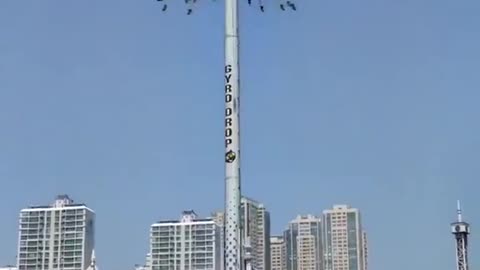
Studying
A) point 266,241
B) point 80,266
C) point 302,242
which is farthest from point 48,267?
point 302,242

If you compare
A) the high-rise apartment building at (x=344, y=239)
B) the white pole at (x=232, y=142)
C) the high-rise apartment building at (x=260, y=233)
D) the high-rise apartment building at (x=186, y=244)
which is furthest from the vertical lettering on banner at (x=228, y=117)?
the high-rise apartment building at (x=344, y=239)

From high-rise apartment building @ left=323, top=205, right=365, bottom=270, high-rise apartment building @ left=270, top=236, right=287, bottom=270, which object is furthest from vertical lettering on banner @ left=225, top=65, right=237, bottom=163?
high-rise apartment building @ left=270, top=236, right=287, bottom=270

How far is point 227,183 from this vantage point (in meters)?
23.2

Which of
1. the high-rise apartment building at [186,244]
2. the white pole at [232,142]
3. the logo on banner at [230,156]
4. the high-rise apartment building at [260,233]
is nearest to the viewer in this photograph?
the white pole at [232,142]

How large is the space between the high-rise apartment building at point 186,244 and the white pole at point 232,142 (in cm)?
7702

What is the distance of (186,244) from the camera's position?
333ft

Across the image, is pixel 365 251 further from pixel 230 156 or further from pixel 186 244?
pixel 230 156

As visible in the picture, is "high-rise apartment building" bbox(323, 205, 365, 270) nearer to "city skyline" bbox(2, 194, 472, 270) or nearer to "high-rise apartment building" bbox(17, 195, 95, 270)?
"city skyline" bbox(2, 194, 472, 270)

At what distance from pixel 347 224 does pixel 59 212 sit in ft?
113

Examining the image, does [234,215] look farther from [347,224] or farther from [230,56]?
[347,224]

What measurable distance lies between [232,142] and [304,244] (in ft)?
303

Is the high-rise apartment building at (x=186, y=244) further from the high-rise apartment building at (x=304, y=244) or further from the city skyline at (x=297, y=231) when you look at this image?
the high-rise apartment building at (x=304, y=244)

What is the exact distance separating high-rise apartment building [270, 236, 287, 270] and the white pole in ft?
301

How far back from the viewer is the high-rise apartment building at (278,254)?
116 metres
